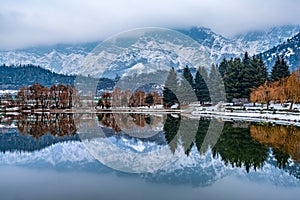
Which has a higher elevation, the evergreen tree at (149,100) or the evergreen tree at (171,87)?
the evergreen tree at (171,87)

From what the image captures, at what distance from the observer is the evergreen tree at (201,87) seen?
59.3 meters

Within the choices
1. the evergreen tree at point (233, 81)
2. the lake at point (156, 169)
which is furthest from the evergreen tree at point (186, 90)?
the lake at point (156, 169)

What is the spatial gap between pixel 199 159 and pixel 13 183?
23.8ft

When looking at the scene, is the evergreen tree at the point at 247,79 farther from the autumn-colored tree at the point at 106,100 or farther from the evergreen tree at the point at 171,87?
the autumn-colored tree at the point at 106,100

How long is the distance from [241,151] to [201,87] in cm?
4403

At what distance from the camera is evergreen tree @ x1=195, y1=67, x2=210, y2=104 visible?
59344 millimetres

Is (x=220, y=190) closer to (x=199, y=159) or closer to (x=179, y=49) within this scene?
(x=199, y=159)

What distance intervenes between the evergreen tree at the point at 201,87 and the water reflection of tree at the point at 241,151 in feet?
124

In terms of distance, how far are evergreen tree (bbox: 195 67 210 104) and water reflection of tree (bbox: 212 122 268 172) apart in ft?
124

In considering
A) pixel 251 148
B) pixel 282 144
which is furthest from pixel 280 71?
pixel 251 148

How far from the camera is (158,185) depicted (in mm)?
10297

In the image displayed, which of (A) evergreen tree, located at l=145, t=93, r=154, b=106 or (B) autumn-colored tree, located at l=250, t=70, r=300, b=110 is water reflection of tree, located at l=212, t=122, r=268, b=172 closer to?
(B) autumn-colored tree, located at l=250, t=70, r=300, b=110

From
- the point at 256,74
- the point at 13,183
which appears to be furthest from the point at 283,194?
the point at 256,74

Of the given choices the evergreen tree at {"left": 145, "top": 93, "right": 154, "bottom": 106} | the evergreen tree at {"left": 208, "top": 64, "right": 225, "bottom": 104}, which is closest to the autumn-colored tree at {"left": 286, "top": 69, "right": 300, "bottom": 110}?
the evergreen tree at {"left": 208, "top": 64, "right": 225, "bottom": 104}
